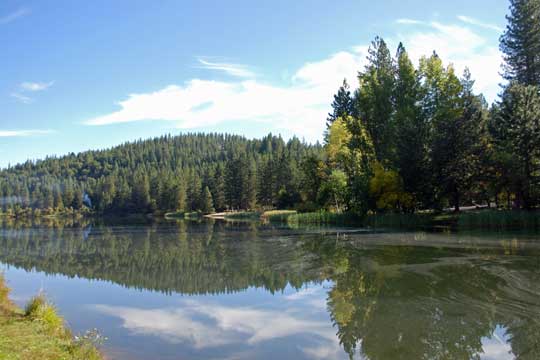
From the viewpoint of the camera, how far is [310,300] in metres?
14.0

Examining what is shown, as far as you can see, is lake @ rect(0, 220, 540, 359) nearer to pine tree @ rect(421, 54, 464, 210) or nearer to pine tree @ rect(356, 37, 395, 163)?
pine tree @ rect(421, 54, 464, 210)

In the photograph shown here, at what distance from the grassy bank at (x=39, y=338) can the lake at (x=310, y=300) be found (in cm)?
110

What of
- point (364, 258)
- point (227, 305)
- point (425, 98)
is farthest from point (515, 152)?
point (227, 305)

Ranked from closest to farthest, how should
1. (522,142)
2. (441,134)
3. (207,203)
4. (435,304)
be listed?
(435,304)
(522,142)
(441,134)
(207,203)

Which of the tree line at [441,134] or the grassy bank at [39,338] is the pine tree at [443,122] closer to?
the tree line at [441,134]

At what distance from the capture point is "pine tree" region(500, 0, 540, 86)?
4419 centimetres

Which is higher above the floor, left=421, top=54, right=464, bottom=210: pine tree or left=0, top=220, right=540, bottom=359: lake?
left=421, top=54, right=464, bottom=210: pine tree

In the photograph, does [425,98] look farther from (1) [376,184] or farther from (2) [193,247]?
(2) [193,247]

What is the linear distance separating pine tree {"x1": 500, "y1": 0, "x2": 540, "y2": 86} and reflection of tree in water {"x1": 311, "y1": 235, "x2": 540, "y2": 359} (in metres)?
32.6

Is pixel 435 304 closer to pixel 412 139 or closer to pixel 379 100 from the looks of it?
pixel 412 139

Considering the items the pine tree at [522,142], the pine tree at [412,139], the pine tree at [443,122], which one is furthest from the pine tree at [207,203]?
the pine tree at [522,142]

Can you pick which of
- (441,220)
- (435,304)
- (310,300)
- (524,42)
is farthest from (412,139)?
(435,304)

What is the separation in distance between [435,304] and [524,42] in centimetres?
4246

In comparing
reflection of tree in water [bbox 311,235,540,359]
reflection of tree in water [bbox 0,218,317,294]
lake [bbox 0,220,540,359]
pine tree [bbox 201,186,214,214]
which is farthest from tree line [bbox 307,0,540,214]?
pine tree [bbox 201,186,214,214]
